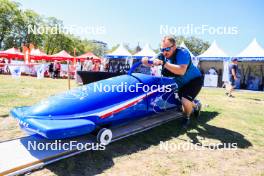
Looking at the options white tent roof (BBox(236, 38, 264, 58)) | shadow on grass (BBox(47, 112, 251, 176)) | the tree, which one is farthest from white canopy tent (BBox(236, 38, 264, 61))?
the tree

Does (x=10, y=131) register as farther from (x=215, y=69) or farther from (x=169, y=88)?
(x=215, y=69)

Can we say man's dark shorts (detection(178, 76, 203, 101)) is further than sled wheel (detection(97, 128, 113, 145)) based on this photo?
Yes

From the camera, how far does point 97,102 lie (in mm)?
4047

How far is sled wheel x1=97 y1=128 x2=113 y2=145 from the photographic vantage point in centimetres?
395

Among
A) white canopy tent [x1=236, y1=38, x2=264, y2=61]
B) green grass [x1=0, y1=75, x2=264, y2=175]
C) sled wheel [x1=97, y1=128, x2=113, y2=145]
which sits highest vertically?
white canopy tent [x1=236, y1=38, x2=264, y2=61]

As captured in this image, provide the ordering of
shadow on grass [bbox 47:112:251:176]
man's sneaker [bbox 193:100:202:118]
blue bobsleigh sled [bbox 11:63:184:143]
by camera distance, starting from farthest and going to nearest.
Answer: man's sneaker [bbox 193:100:202:118], blue bobsleigh sled [bbox 11:63:184:143], shadow on grass [bbox 47:112:251:176]

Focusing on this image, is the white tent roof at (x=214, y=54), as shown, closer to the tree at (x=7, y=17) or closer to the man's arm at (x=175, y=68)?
the man's arm at (x=175, y=68)

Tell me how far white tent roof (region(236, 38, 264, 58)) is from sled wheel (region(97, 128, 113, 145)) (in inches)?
747

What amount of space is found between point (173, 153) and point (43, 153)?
194cm

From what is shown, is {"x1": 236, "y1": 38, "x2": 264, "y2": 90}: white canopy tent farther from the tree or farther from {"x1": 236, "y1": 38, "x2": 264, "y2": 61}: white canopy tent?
the tree

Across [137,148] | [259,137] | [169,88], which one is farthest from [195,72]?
[137,148]

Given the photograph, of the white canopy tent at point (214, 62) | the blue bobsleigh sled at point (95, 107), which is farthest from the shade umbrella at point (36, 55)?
the blue bobsleigh sled at point (95, 107)

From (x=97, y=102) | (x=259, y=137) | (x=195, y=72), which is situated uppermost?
(x=195, y=72)

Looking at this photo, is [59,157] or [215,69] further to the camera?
[215,69]
